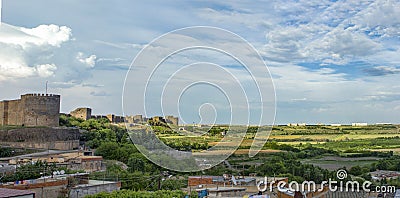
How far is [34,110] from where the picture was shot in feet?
65.1

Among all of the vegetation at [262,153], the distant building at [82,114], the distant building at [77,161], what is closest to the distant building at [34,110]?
the vegetation at [262,153]

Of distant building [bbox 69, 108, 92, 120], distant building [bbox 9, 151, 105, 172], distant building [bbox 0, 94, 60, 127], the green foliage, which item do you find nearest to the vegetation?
distant building [bbox 9, 151, 105, 172]

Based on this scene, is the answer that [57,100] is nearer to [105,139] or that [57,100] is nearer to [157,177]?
[105,139]

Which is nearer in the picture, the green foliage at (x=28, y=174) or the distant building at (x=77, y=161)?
the green foliage at (x=28, y=174)

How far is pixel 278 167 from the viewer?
18.5 m

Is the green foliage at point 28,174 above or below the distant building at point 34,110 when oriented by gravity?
below

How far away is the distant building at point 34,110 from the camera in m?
19.9

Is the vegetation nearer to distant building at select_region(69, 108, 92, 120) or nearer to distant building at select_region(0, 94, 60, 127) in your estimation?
distant building at select_region(69, 108, 92, 120)

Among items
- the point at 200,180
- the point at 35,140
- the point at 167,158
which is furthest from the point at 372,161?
the point at 35,140

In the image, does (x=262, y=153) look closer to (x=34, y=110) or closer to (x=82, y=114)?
(x=82, y=114)

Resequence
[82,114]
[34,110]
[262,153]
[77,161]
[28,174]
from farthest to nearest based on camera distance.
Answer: [82,114] → [262,153] → [34,110] → [77,161] → [28,174]

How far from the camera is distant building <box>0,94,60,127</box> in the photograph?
19.9 m

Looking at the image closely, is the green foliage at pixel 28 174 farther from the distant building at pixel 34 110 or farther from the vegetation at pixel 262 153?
the distant building at pixel 34 110

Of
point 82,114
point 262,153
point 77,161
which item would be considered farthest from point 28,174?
point 82,114
